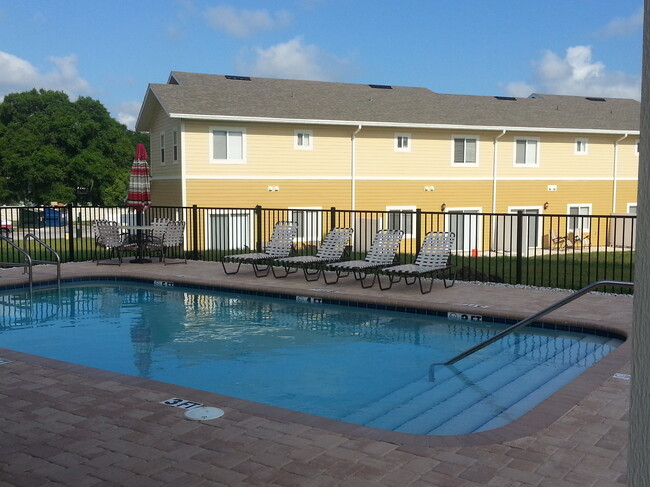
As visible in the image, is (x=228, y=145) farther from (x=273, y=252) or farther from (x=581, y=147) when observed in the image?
(x=581, y=147)

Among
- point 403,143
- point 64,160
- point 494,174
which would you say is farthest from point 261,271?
point 64,160

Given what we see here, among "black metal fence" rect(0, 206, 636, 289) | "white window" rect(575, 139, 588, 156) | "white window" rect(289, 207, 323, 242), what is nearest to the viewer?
"black metal fence" rect(0, 206, 636, 289)

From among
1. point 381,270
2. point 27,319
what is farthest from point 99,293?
→ point 381,270

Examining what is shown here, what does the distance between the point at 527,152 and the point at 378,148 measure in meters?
6.92

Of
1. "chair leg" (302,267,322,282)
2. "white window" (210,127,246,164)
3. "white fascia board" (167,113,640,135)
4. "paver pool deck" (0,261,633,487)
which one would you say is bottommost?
"paver pool deck" (0,261,633,487)

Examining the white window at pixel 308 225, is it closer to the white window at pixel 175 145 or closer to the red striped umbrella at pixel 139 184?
the red striped umbrella at pixel 139 184

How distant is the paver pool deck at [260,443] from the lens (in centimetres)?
418

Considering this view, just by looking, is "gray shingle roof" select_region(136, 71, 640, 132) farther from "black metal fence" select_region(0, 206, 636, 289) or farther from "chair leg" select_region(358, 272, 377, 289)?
"chair leg" select_region(358, 272, 377, 289)

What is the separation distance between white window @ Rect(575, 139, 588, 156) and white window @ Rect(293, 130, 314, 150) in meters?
12.1

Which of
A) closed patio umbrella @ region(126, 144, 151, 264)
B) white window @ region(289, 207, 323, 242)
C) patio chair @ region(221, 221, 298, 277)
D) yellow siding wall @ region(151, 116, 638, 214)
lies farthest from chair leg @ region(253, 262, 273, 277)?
yellow siding wall @ region(151, 116, 638, 214)

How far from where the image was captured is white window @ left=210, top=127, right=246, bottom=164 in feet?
74.9

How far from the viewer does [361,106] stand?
85.4ft

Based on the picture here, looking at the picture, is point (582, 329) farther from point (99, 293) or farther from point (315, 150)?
point (315, 150)

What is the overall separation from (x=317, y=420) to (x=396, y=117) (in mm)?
21378
